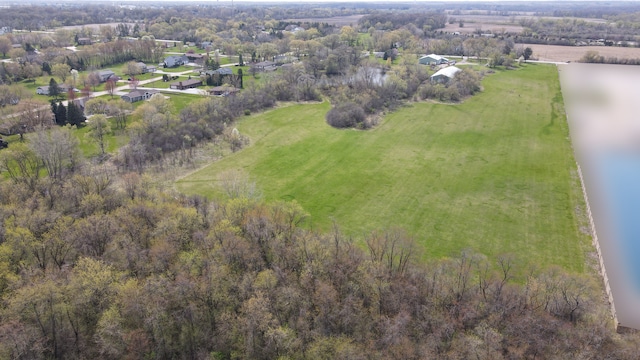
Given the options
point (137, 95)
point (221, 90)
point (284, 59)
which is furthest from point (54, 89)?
point (284, 59)

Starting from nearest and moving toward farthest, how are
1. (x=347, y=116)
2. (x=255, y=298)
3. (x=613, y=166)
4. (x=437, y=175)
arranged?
(x=255, y=298) < (x=437, y=175) < (x=613, y=166) < (x=347, y=116)

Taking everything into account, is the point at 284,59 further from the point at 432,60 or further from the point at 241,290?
the point at 241,290

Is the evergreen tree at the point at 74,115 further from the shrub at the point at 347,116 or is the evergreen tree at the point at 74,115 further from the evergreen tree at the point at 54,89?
the shrub at the point at 347,116

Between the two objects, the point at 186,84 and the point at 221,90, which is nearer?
the point at 221,90

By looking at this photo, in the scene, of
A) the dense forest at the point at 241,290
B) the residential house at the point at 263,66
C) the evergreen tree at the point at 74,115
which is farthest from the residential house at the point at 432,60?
the dense forest at the point at 241,290

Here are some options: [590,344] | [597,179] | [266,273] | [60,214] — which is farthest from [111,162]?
[597,179]

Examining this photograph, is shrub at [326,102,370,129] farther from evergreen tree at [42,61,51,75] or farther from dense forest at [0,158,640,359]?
evergreen tree at [42,61,51,75]

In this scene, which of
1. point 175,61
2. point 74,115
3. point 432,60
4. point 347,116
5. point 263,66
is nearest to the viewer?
point 74,115
